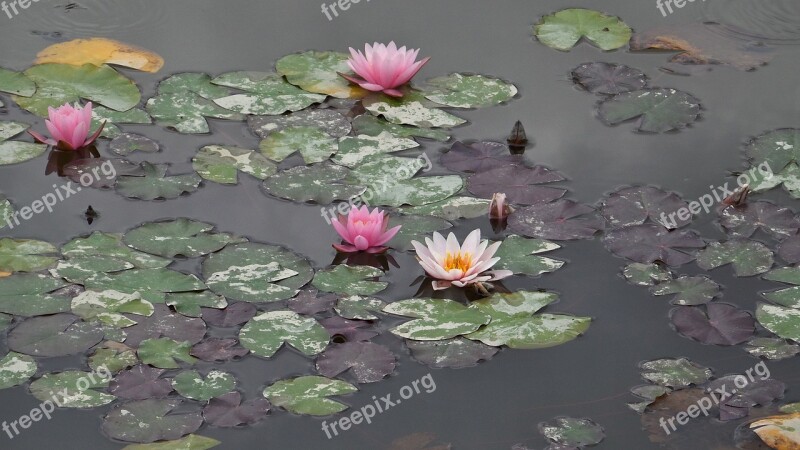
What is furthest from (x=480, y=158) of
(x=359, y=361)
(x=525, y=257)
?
(x=359, y=361)

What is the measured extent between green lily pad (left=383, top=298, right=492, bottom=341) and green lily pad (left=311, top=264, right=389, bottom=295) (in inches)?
4.2

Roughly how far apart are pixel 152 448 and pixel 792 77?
9.85 feet

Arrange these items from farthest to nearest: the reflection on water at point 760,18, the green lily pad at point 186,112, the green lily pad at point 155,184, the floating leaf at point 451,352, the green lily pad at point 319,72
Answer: the reflection on water at point 760,18, the green lily pad at point 319,72, the green lily pad at point 186,112, the green lily pad at point 155,184, the floating leaf at point 451,352

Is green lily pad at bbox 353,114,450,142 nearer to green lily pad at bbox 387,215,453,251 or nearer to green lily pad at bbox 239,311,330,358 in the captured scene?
green lily pad at bbox 387,215,453,251

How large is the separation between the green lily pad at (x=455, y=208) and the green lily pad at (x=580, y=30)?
1.17 m

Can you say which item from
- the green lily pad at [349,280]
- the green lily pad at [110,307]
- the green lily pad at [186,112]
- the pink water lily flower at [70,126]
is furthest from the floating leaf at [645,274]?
the pink water lily flower at [70,126]

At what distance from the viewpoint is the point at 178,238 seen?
149 inches

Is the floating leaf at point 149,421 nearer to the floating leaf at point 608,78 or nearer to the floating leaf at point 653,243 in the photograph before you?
the floating leaf at point 653,243

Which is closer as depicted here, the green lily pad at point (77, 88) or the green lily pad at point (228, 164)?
the green lily pad at point (228, 164)

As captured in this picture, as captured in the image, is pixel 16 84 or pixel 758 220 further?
pixel 16 84

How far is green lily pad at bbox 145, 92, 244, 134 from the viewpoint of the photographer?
4.33 metres

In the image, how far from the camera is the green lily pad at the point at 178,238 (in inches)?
147

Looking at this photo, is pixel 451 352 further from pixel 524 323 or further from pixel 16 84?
pixel 16 84

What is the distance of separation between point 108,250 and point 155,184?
1.26 ft
